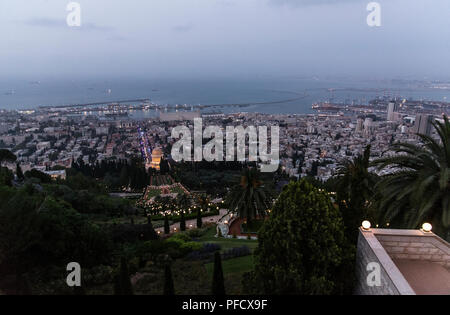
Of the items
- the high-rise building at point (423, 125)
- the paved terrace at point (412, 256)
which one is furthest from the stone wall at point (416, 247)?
the high-rise building at point (423, 125)

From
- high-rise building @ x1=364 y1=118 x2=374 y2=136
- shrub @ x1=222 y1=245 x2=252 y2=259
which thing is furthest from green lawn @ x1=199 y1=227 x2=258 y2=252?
high-rise building @ x1=364 y1=118 x2=374 y2=136

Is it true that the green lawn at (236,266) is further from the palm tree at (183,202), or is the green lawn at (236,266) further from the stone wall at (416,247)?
the palm tree at (183,202)

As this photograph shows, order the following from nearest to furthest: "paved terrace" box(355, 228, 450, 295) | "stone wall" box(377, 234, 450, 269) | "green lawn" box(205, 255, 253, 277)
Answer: "paved terrace" box(355, 228, 450, 295) → "stone wall" box(377, 234, 450, 269) → "green lawn" box(205, 255, 253, 277)

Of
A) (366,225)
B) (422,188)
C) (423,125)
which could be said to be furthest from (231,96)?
(366,225)

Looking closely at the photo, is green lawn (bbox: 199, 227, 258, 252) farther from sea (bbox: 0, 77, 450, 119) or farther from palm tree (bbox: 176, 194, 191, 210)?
sea (bbox: 0, 77, 450, 119)

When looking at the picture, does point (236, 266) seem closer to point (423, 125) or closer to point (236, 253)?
point (236, 253)
